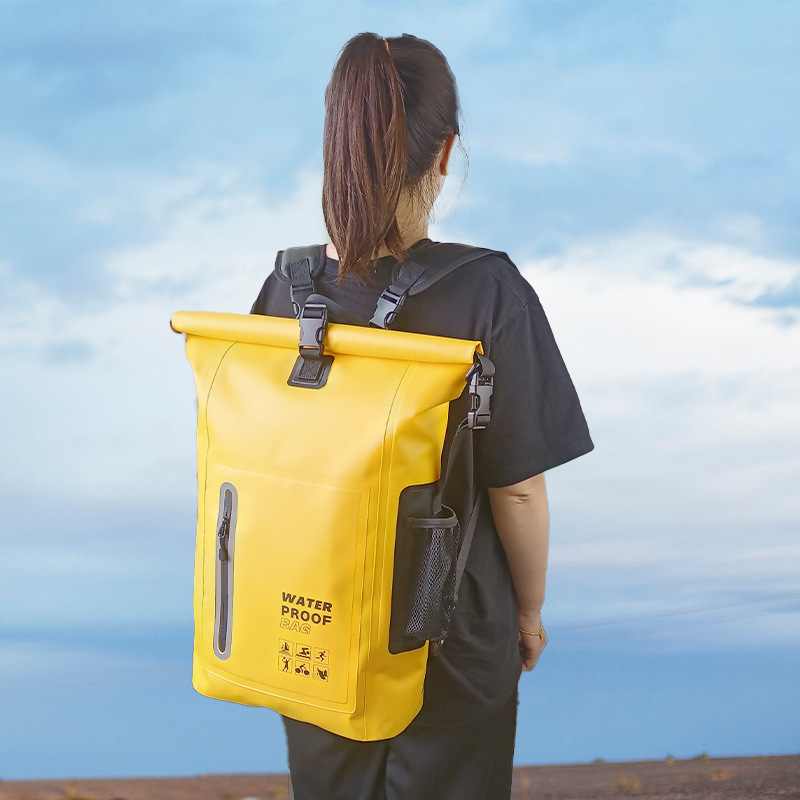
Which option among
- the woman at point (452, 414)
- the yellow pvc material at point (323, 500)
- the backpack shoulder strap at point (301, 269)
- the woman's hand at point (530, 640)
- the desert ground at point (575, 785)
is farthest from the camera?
the desert ground at point (575, 785)

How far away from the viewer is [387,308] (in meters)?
1.44

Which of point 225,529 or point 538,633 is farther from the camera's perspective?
point 538,633

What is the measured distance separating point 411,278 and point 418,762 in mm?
907

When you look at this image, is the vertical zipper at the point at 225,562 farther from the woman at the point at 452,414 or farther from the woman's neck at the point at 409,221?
the woman's neck at the point at 409,221

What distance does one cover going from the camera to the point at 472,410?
1343 millimetres

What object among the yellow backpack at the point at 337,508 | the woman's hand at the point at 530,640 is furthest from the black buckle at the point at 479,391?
the woman's hand at the point at 530,640

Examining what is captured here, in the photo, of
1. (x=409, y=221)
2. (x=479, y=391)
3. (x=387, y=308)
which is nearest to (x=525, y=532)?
(x=479, y=391)

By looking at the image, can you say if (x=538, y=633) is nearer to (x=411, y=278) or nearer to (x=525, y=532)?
(x=525, y=532)

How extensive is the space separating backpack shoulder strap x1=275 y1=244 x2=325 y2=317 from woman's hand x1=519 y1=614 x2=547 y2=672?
766 millimetres

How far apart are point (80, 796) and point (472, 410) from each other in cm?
216

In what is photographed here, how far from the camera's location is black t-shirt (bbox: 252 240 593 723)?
4.78 feet

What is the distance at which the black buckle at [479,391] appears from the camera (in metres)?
1.32

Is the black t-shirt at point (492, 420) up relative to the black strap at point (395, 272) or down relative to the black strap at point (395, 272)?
down

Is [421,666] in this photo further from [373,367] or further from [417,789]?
[373,367]
